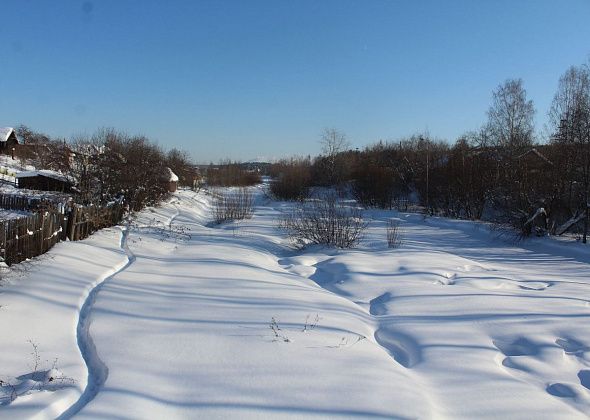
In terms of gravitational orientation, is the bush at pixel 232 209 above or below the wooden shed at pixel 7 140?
below

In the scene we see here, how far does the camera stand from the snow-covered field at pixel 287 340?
3838mm

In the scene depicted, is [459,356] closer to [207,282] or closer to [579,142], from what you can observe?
[207,282]

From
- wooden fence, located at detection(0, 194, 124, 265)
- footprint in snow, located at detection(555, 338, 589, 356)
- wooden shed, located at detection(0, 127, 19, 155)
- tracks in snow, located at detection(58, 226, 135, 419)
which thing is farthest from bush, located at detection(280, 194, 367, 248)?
wooden shed, located at detection(0, 127, 19, 155)

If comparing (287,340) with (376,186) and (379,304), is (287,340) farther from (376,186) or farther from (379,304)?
(376,186)

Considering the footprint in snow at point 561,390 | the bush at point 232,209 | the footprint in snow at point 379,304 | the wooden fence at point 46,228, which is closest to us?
the footprint in snow at point 561,390

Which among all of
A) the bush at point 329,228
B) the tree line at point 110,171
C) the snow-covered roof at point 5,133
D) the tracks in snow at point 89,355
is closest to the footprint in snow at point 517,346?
the tracks in snow at point 89,355

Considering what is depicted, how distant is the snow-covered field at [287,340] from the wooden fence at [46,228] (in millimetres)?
410

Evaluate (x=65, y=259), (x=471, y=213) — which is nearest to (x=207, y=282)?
(x=65, y=259)

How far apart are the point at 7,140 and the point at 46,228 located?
5627 cm

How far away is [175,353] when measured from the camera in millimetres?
4895

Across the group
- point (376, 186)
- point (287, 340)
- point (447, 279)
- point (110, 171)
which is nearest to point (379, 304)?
point (447, 279)

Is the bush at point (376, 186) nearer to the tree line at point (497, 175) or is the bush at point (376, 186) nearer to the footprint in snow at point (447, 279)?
the tree line at point (497, 175)

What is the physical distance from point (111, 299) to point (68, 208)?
19.4ft

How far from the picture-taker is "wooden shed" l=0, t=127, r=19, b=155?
54719mm
